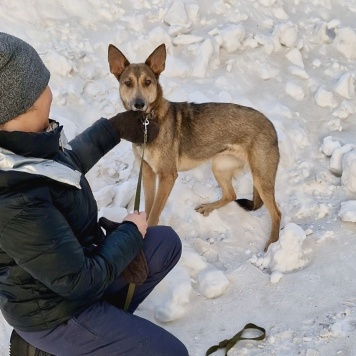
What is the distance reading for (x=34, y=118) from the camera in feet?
7.40

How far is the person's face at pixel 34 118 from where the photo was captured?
7.23 feet

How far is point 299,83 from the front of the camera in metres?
6.18

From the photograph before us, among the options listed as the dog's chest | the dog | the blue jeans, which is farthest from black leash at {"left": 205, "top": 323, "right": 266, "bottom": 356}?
the dog's chest

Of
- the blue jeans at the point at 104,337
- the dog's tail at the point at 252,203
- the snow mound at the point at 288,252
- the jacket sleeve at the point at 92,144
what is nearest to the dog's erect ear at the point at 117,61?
the jacket sleeve at the point at 92,144

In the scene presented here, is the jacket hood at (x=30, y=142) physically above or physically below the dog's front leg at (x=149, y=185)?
above

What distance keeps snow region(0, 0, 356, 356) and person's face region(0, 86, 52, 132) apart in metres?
1.63

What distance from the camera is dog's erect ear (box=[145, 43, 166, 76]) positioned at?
179 inches

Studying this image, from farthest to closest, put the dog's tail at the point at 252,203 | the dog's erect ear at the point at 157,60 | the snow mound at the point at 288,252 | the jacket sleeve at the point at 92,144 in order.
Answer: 1. the dog's tail at the point at 252,203
2. the dog's erect ear at the point at 157,60
3. the snow mound at the point at 288,252
4. the jacket sleeve at the point at 92,144

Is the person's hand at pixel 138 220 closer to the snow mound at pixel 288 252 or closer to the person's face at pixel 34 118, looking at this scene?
the person's face at pixel 34 118

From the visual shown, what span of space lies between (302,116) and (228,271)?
2.59 metres

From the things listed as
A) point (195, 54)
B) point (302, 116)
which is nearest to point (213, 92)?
point (195, 54)

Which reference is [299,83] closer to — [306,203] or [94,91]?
[306,203]

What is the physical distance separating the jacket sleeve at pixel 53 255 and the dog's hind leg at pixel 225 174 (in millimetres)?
2562

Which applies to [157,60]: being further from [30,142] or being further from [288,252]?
[30,142]
